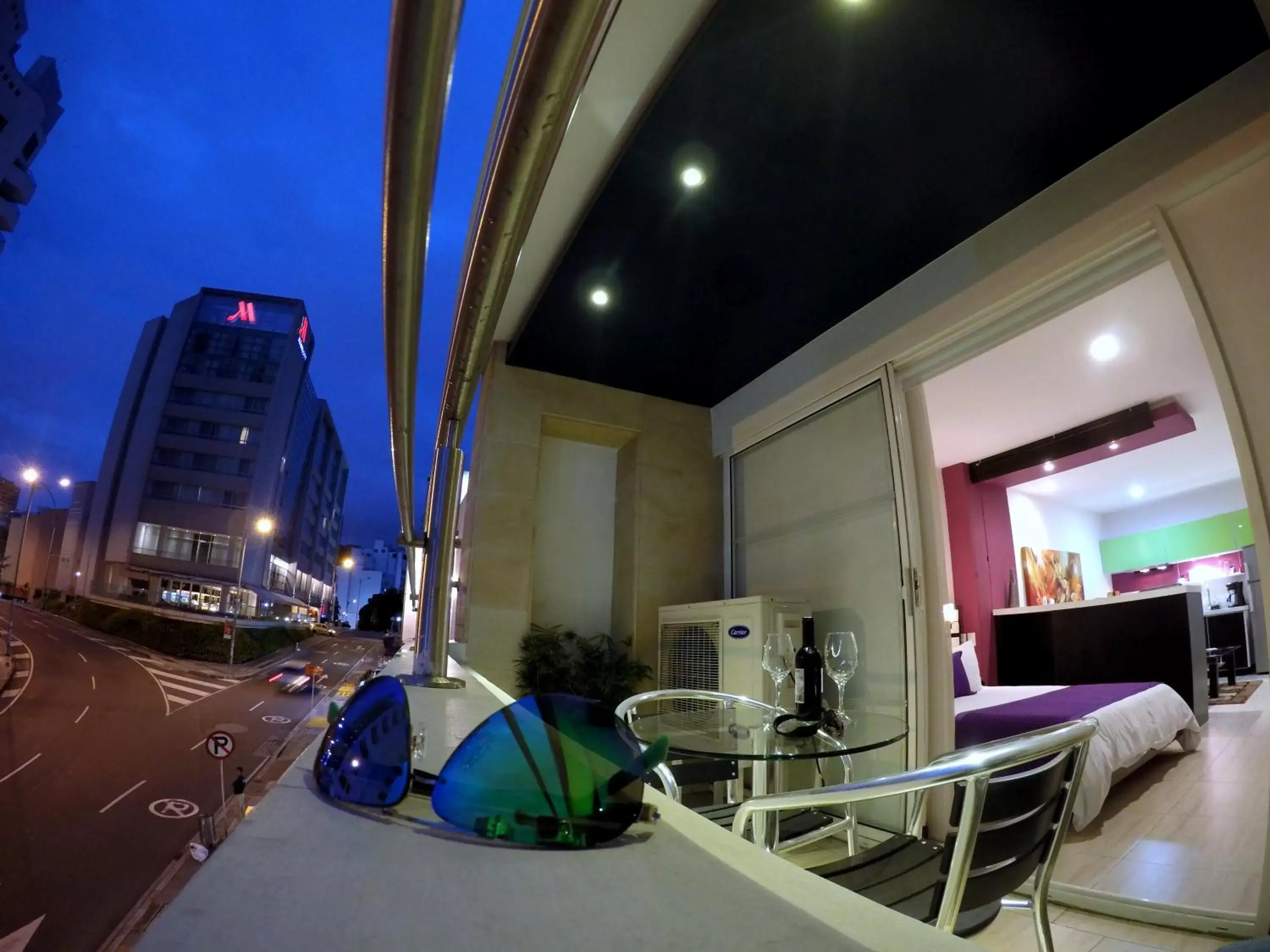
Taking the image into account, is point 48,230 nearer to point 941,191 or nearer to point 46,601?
point 46,601

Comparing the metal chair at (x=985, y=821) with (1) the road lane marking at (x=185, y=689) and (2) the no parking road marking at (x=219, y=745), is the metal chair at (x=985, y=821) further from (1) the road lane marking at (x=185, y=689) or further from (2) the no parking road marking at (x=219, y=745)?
(1) the road lane marking at (x=185, y=689)

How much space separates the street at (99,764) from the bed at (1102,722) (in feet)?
11.3

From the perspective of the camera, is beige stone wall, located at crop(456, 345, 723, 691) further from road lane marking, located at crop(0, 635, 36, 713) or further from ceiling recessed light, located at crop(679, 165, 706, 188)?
road lane marking, located at crop(0, 635, 36, 713)

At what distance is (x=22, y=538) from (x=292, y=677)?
196 cm

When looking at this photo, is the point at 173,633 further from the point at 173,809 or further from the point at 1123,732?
→ the point at 1123,732

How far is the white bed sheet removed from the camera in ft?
8.25

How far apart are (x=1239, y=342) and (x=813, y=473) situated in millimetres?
2001

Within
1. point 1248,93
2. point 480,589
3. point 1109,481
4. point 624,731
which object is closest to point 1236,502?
point 1109,481

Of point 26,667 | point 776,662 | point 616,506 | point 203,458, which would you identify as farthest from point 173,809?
point 776,662

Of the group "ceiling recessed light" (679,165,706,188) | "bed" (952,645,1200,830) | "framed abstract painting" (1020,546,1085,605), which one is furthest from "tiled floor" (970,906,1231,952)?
"framed abstract painting" (1020,546,1085,605)

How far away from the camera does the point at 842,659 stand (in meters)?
2.03

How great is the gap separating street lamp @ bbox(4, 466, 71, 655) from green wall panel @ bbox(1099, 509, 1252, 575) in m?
9.60

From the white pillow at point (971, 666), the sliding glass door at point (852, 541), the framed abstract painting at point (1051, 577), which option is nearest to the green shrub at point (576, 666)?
the sliding glass door at point (852, 541)

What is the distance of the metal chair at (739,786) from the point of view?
141 cm
